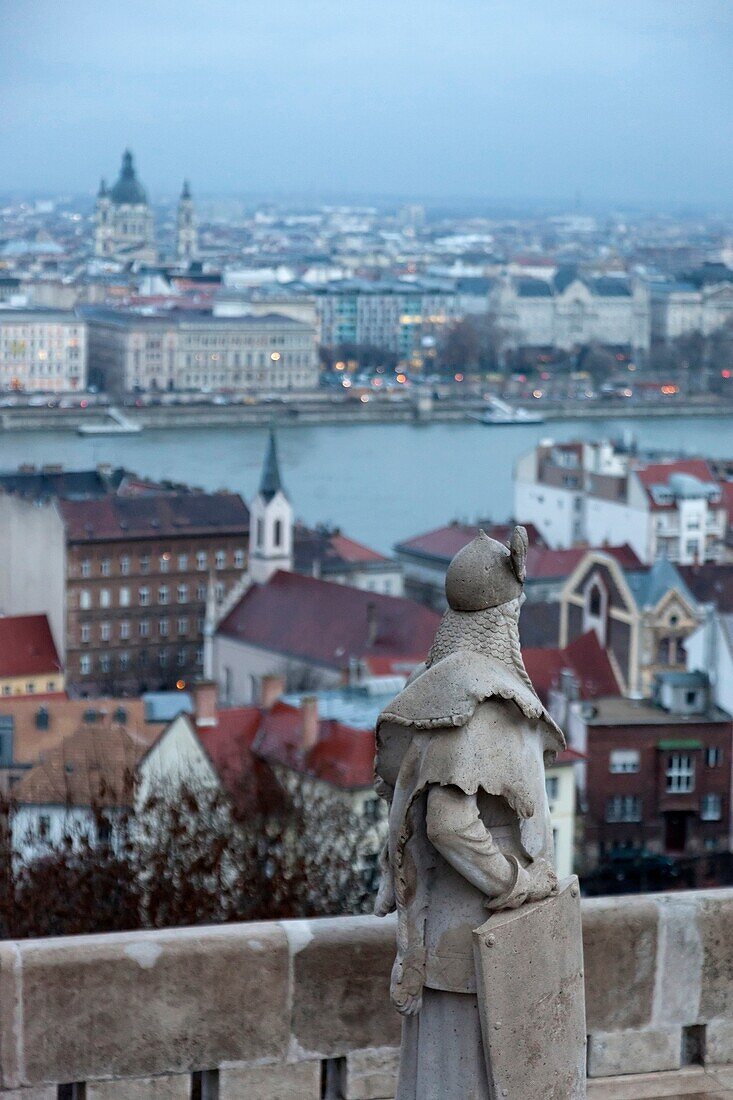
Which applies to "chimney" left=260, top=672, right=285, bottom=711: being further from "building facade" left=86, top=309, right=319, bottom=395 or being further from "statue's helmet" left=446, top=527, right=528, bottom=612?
"building facade" left=86, top=309, right=319, bottom=395

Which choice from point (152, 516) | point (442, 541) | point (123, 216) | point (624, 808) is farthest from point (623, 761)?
point (123, 216)

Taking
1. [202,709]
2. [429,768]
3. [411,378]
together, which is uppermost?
[429,768]

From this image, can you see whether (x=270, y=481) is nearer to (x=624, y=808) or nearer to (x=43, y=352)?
(x=624, y=808)

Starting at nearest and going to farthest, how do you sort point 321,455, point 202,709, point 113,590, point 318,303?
1. point 202,709
2. point 113,590
3. point 321,455
4. point 318,303

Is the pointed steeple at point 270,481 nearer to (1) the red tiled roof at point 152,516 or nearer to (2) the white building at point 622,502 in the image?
(1) the red tiled roof at point 152,516

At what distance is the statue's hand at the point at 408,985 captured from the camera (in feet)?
3.53

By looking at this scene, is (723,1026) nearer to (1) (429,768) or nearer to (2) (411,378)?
(1) (429,768)

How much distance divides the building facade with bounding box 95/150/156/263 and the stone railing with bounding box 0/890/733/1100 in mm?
58985

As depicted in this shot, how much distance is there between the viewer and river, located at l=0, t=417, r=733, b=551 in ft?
62.5

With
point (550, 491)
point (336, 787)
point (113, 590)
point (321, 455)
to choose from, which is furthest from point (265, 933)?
point (321, 455)

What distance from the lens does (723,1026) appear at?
59.8 inches

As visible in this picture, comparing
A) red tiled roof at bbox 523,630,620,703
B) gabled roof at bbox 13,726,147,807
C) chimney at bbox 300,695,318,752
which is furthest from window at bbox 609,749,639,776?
gabled roof at bbox 13,726,147,807

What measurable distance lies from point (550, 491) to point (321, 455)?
29.6 feet

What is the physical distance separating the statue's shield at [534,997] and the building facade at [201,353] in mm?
34037
